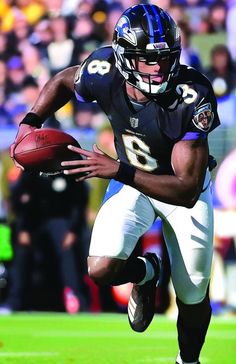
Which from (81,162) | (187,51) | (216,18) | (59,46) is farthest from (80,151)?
(59,46)

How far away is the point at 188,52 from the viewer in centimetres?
791

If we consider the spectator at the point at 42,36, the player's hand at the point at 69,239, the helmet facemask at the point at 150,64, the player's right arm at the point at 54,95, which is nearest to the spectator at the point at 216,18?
the spectator at the point at 42,36

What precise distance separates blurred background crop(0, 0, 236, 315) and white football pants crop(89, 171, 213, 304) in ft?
11.5

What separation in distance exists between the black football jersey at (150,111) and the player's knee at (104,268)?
435 mm

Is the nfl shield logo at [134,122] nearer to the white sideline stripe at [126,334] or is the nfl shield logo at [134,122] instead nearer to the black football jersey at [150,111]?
the black football jersey at [150,111]

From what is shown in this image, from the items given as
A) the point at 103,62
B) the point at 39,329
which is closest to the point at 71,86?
the point at 103,62

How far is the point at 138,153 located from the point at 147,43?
1.71 feet

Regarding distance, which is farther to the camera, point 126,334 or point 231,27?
point 231,27

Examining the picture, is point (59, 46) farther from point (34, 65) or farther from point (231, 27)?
point (231, 27)

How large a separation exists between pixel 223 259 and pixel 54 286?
1406 mm

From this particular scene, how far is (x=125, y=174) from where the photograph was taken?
3.80m

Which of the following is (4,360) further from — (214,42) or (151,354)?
(214,42)

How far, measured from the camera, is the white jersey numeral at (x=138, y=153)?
416 cm

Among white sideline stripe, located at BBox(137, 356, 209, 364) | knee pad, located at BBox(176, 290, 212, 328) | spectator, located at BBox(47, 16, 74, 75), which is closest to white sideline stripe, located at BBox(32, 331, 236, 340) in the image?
white sideline stripe, located at BBox(137, 356, 209, 364)
